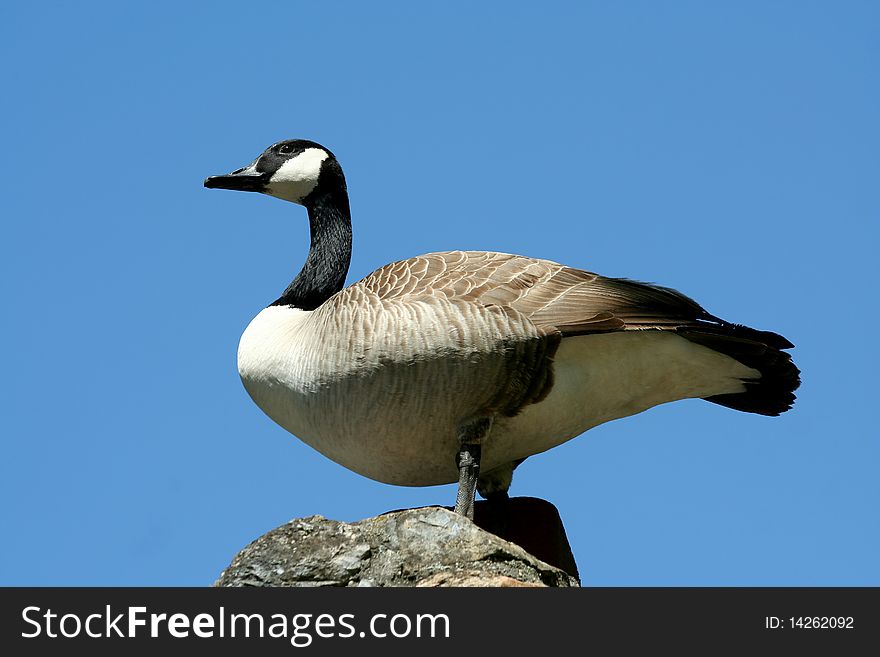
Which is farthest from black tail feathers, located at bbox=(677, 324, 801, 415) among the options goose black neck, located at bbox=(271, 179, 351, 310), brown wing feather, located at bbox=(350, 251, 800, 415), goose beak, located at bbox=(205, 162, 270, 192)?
goose beak, located at bbox=(205, 162, 270, 192)

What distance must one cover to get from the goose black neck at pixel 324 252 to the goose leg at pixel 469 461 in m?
1.89

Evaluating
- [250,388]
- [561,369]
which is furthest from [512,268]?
[250,388]

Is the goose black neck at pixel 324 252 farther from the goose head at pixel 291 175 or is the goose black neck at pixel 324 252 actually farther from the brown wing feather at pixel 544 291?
the brown wing feather at pixel 544 291

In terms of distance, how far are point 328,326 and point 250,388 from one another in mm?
953

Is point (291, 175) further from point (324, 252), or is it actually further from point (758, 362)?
point (758, 362)

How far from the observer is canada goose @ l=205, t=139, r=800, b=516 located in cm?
841

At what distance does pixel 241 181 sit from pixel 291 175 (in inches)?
16.7

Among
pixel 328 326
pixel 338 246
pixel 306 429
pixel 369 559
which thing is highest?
pixel 338 246

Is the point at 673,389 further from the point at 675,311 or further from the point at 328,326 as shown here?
the point at 328,326

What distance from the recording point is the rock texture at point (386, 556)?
7.20 meters

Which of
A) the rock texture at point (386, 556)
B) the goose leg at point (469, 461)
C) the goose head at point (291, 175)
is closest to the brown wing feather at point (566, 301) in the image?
the goose leg at point (469, 461)

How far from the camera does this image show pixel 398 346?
836 cm

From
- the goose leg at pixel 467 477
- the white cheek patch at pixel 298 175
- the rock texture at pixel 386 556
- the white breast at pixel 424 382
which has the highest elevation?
the white cheek patch at pixel 298 175

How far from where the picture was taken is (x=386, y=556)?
734 centimetres
